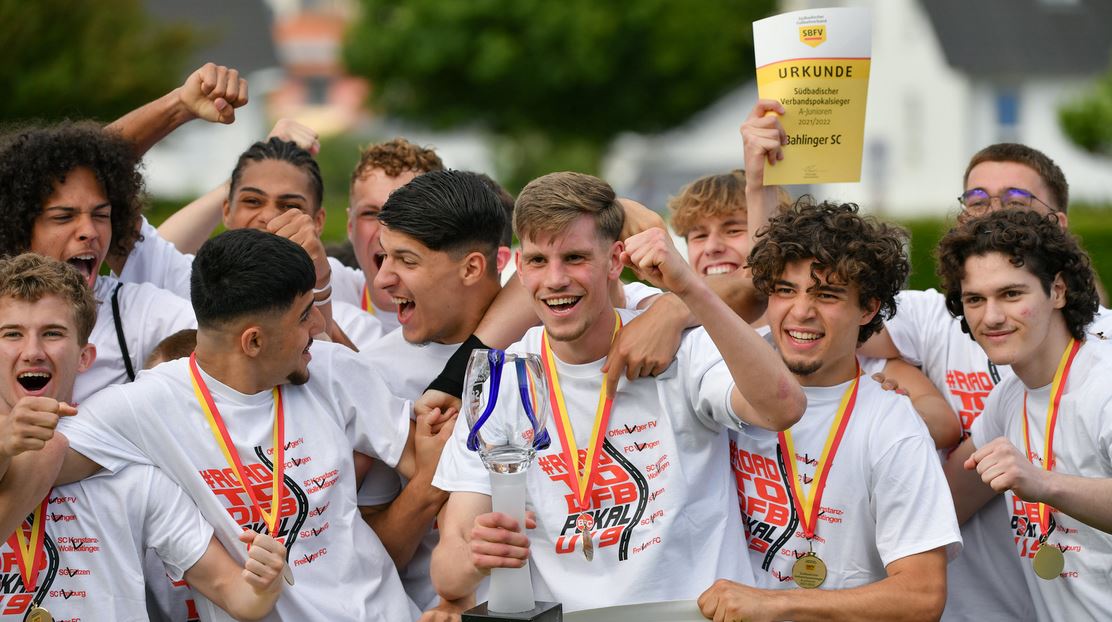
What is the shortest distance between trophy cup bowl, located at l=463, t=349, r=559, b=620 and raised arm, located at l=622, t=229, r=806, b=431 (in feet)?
1.94

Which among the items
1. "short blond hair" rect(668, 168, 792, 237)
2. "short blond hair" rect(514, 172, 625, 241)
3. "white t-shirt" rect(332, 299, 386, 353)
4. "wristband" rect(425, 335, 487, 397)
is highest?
"short blond hair" rect(668, 168, 792, 237)

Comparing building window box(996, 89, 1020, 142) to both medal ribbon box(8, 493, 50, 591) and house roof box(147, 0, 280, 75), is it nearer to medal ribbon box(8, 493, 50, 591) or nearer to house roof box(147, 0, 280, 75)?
house roof box(147, 0, 280, 75)

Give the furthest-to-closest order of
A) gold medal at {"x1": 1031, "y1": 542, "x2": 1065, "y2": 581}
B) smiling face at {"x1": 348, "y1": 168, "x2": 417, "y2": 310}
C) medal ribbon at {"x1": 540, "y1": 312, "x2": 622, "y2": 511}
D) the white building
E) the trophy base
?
the white building
smiling face at {"x1": 348, "y1": 168, "x2": 417, "y2": 310}
gold medal at {"x1": 1031, "y1": 542, "x2": 1065, "y2": 581}
medal ribbon at {"x1": 540, "y1": 312, "x2": 622, "y2": 511}
the trophy base

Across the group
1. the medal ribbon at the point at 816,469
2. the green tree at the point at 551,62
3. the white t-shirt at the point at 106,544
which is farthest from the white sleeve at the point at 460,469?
the green tree at the point at 551,62

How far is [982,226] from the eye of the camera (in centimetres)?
486

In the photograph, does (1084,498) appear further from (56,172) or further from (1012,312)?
(56,172)

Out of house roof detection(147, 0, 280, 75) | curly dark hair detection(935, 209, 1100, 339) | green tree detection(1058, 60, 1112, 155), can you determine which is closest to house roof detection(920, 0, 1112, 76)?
green tree detection(1058, 60, 1112, 155)

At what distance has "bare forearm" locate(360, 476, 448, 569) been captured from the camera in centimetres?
482

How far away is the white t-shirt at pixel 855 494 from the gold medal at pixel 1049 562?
471 millimetres

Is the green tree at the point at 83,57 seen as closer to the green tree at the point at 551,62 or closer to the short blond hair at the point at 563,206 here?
the short blond hair at the point at 563,206

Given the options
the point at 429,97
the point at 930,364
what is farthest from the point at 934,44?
the point at 930,364

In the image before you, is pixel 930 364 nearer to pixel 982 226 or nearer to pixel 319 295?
pixel 982 226

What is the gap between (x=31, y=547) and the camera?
167 inches

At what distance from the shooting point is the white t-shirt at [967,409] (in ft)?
17.0
